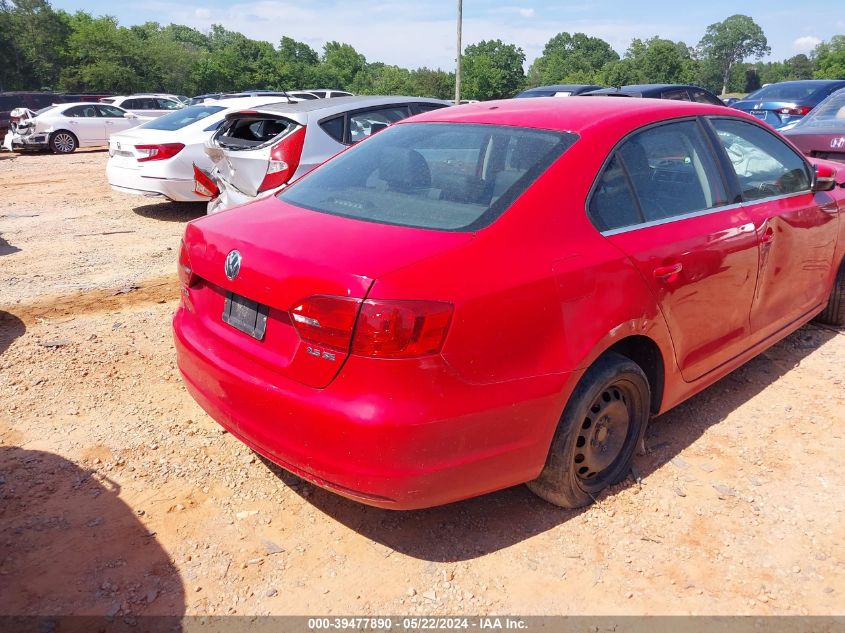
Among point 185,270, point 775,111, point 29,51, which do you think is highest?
point 29,51

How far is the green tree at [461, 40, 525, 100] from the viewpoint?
72662mm

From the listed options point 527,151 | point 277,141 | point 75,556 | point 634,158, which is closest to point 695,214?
point 634,158

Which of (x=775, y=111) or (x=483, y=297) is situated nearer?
(x=483, y=297)

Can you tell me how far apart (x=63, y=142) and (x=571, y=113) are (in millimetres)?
20926

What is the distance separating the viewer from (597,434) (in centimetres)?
305

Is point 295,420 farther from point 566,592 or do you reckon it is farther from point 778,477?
point 778,477

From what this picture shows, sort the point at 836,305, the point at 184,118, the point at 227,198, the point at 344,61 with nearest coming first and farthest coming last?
the point at 836,305, the point at 227,198, the point at 184,118, the point at 344,61

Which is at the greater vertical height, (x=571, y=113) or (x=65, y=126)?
(x=571, y=113)

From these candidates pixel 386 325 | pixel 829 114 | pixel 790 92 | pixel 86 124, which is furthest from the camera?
pixel 86 124

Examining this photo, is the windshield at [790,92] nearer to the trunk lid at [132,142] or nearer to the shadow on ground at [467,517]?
the trunk lid at [132,142]

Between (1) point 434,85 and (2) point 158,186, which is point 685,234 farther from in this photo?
(1) point 434,85

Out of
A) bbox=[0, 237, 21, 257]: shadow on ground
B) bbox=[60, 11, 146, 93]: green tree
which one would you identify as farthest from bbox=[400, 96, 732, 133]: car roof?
bbox=[60, 11, 146, 93]: green tree

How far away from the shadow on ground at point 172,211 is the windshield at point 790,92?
11.2 m

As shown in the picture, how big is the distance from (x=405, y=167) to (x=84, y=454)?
83.0 inches
